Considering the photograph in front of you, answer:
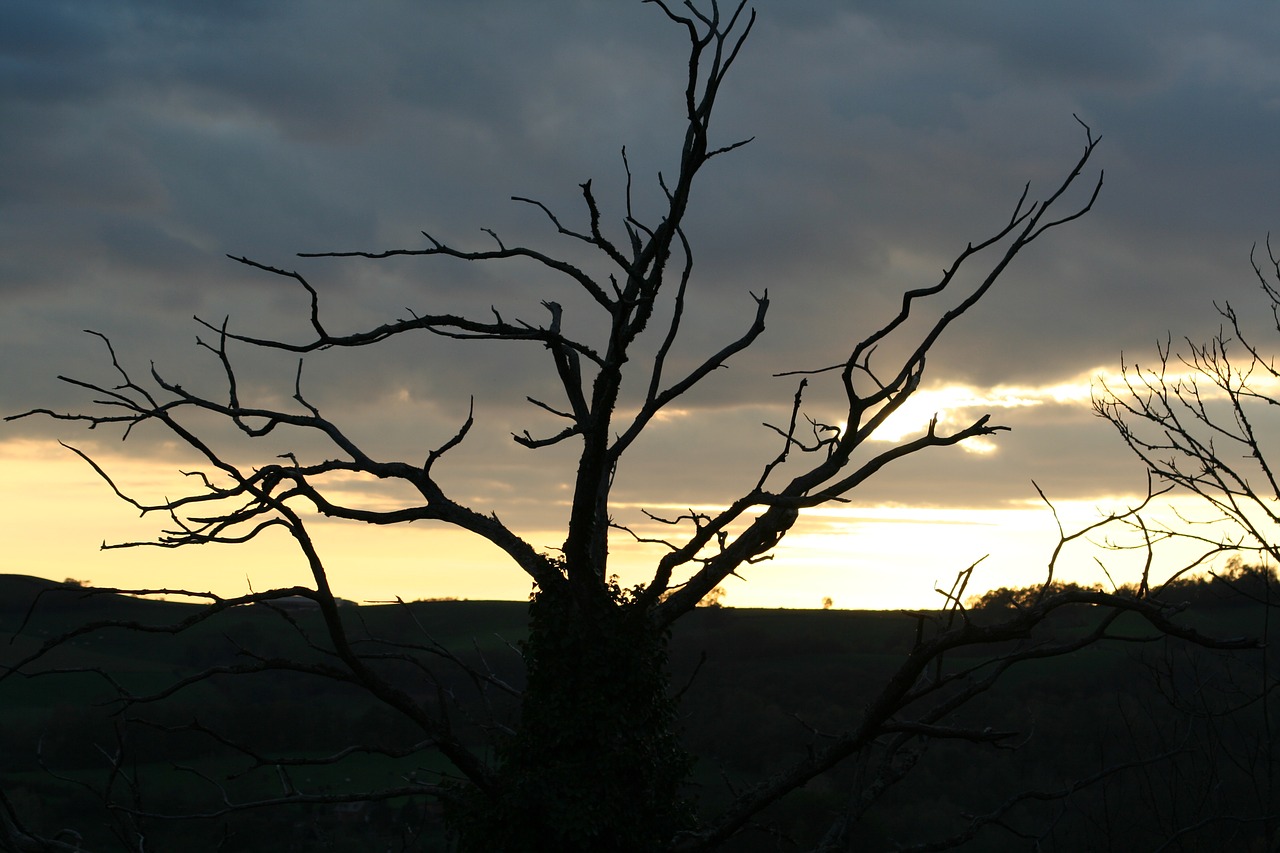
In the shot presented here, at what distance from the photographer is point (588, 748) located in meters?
8.38

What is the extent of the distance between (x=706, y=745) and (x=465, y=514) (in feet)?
162

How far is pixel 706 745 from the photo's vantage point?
55.4 meters

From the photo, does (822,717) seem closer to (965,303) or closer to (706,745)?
(706,745)

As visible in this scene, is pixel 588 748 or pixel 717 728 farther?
pixel 717 728

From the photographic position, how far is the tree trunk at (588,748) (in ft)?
26.3

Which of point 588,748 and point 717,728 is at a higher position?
point 588,748

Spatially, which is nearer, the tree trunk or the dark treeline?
the tree trunk

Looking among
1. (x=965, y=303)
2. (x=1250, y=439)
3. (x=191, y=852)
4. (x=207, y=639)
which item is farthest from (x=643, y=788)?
(x=207, y=639)

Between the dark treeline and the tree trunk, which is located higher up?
the tree trunk

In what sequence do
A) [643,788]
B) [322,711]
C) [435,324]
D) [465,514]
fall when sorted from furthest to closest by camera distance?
1. [322,711]
2. [465,514]
3. [643,788]
4. [435,324]

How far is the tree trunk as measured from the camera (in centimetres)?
802

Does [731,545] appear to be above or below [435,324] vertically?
below

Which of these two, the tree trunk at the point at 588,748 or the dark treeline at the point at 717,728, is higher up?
the tree trunk at the point at 588,748

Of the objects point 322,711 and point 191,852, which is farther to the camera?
point 322,711
